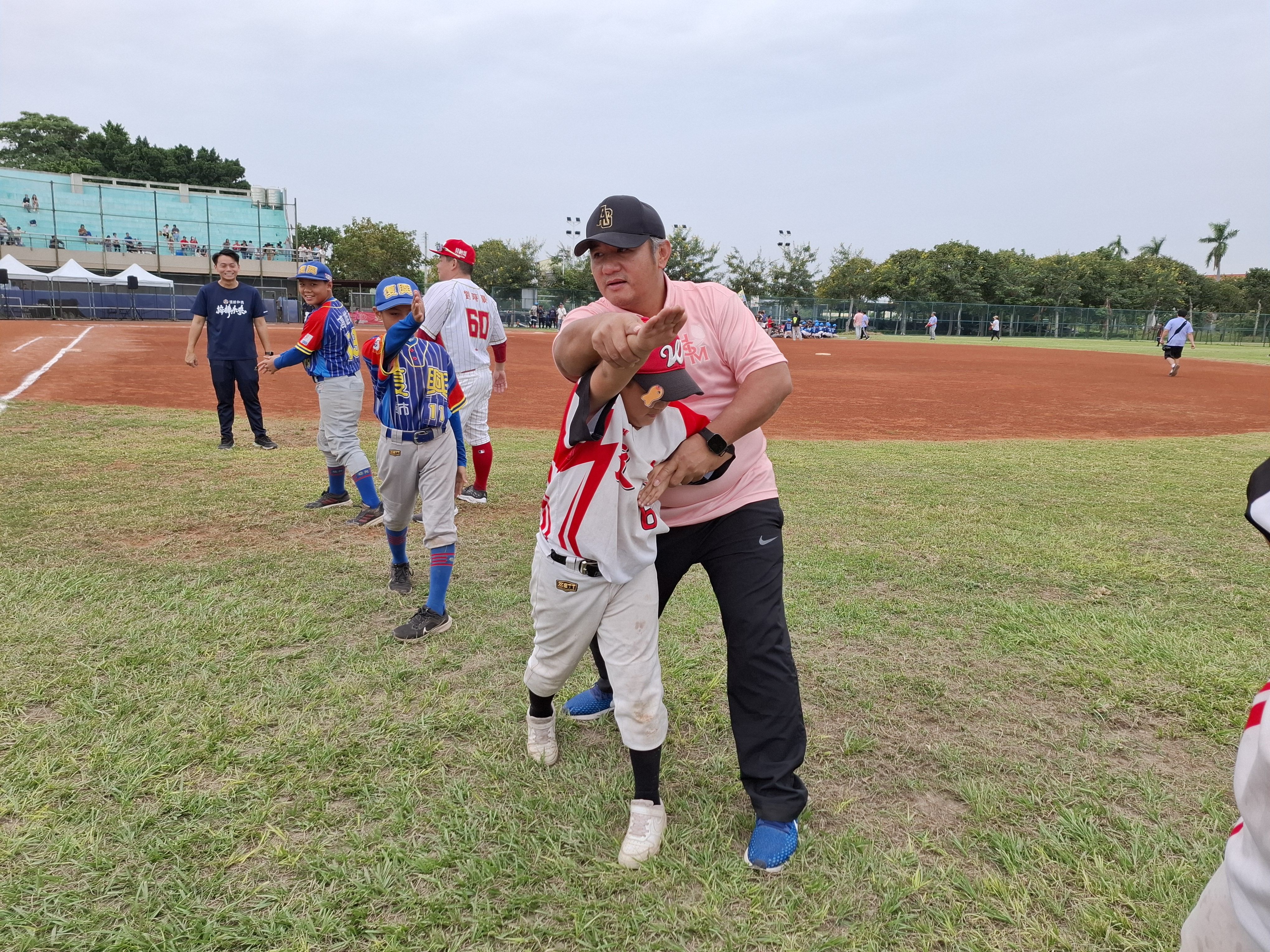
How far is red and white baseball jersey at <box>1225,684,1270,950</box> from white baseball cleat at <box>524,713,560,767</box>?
2259 millimetres

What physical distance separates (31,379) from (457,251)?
504 inches

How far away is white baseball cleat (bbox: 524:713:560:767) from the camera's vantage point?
3012 millimetres

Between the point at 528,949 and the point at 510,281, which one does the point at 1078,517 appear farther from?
the point at 510,281

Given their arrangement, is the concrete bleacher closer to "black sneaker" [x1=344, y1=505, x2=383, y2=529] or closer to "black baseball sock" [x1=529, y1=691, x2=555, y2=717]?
"black sneaker" [x1=344, y1=505, x2=383, y2=529]

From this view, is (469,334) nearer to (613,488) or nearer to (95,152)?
(613,488)

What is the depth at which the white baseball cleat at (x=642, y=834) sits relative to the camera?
2.48 m

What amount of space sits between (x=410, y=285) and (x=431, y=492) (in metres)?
1.29

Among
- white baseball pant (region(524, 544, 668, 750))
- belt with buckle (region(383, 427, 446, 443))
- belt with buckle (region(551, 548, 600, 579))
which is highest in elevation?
→ belt with buckle (region(383, 427, 446, 443))

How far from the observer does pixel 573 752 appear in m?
3.14

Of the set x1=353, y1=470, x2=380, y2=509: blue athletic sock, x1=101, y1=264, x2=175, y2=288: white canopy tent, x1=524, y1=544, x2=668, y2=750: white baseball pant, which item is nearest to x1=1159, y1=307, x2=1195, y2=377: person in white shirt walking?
x1=353, y1=470, x2=380, y2=509: blue athletic sock

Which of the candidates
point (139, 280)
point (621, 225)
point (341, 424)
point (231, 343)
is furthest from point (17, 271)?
point (621, 225)

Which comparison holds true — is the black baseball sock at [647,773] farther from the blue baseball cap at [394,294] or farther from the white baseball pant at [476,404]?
the white baseball pant at [476,404]

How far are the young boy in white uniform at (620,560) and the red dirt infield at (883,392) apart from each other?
9.24 meters

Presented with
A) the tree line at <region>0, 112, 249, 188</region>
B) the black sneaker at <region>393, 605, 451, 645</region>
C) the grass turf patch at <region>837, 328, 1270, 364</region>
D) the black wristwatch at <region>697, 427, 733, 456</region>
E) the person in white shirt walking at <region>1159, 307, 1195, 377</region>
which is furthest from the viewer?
the tree line at <region>0, 112, 249, 188</region>
